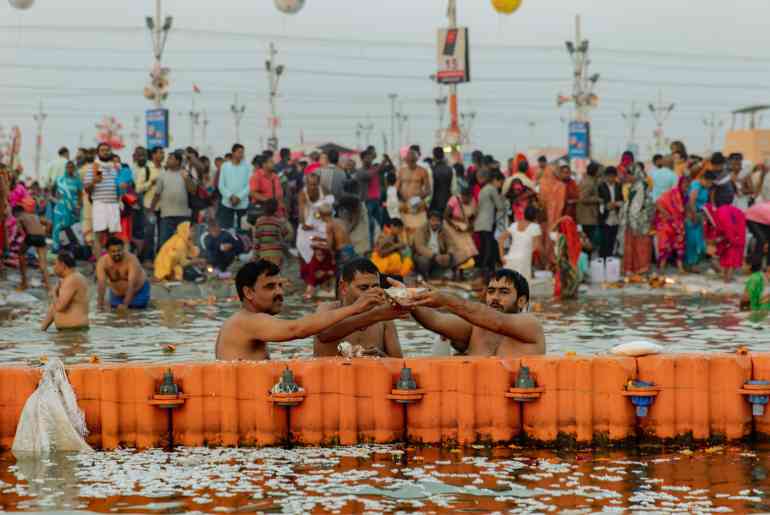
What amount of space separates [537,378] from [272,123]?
66.2 metres

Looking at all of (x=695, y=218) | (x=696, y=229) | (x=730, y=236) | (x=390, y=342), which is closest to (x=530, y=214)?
(x=730, y=236)

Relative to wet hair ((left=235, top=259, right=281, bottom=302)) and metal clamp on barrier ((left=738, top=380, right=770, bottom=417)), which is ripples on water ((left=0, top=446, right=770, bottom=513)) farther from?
wet hair ((left=235, top=259, right=281, bottom=302))

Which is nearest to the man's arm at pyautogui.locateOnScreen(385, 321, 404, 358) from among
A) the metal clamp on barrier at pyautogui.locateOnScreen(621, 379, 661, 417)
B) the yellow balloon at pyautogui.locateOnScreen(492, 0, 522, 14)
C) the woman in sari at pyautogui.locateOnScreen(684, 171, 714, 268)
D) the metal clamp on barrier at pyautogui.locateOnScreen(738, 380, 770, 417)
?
the metal clamp on barrier at pyautogui.locateOnScreen(621, 379, 661, 417)

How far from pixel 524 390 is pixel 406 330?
26.1 ft

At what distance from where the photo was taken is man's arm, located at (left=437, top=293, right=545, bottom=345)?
9562 mm

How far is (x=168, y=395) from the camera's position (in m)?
9.67

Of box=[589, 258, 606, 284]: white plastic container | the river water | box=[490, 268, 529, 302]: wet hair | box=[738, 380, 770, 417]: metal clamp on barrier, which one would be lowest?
the river water

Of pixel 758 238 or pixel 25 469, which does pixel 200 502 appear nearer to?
pixel 25 469

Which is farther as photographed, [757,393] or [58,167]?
[58,167]

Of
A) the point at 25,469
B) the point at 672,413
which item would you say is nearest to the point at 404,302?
the point at 672,413

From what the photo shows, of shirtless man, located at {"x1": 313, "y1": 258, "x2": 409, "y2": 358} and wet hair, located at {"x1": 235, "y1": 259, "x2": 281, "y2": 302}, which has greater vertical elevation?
wet hair, located at {"x1": 235, "y1": 259, "x2": 281, "y2": 302}

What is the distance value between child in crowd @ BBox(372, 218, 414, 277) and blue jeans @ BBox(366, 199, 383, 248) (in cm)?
324

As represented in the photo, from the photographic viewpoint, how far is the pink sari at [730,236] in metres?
23.2

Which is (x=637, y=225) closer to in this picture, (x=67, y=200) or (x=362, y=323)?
(x=67, y=200)
